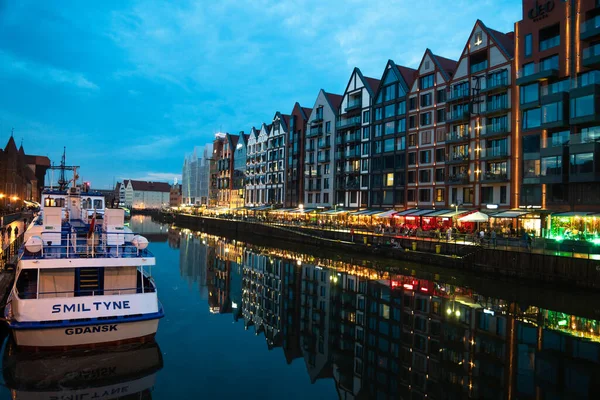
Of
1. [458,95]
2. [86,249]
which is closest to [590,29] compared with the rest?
[458,95]

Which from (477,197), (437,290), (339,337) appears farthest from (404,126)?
(339,337)

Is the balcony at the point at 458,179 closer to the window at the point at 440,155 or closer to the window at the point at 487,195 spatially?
the window at the point at 487,195

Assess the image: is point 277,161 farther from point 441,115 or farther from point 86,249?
point 86,249

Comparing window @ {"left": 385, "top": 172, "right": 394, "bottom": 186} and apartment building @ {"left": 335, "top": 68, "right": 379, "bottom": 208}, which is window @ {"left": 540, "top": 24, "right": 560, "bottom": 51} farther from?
apartment building @ {"left": 335, "top": 68, "right": 379, "bottom": 208}

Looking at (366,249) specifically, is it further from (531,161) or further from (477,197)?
(531,161)

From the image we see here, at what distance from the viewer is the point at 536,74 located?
43562mm

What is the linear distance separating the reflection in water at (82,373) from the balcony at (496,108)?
46.1 metres

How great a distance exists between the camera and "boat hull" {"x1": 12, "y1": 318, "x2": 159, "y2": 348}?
15472 millimetres

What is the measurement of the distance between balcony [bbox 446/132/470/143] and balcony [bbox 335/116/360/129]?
65.5 feet

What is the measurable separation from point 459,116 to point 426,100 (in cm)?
804

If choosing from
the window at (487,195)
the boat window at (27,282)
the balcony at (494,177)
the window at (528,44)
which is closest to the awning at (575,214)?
the balcony at (494,177)

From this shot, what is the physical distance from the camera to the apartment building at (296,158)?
295ft

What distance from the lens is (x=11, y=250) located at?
33.3 m

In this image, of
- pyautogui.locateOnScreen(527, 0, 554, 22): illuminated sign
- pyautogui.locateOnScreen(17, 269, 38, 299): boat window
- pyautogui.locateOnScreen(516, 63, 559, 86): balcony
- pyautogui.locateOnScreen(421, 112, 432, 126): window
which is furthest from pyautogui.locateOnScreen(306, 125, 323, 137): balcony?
pyautogui.locateOnScreen(17, 269, 38, 299): boat window
